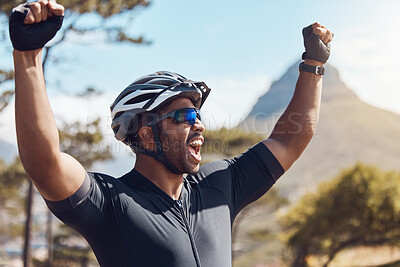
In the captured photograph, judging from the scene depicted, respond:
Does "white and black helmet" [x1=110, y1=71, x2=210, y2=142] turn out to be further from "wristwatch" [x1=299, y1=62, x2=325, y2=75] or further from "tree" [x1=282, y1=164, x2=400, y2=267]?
"tree" [x1=282, y1=164, x2=400, y2=267]

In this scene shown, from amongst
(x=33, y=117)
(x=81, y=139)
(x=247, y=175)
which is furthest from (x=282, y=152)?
(x=81, y=139)

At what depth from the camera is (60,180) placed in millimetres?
1767

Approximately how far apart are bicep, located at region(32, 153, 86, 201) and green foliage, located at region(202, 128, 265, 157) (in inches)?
1138

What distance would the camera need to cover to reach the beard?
92.2 inches

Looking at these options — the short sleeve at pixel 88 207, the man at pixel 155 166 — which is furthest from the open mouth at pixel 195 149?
the short sleeve at pixel 88 207

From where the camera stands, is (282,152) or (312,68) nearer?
(282,152)

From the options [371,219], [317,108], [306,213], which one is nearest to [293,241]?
[306,213]

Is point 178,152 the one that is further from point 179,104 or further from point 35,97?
point 35,97

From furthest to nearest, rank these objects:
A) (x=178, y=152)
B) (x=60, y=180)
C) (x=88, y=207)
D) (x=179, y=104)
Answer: (x=179, y=104) → (x=178, y=152) → (x=88, y=207) → (x=60, y=180)

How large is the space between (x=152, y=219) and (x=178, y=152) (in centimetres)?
41

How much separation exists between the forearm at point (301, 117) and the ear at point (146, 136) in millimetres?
767

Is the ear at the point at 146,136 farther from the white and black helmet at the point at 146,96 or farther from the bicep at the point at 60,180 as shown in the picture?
the bicep at the point at 60,180

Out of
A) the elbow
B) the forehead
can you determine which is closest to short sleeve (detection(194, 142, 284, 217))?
the forehead

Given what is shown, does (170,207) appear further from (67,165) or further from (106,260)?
(67,165)
